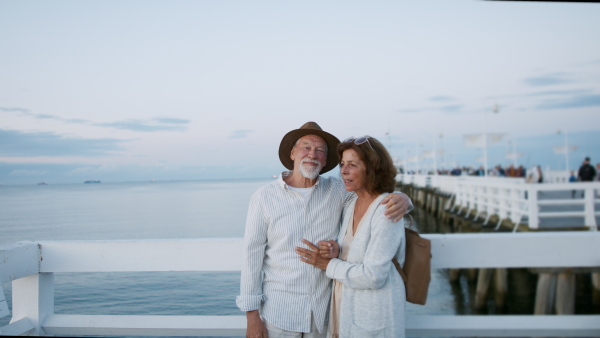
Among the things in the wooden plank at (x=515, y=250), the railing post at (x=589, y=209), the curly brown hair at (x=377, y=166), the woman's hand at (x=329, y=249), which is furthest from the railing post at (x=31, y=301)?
the railing post at (x=589, y=209)

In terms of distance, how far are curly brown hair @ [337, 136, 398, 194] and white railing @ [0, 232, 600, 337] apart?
0.65m

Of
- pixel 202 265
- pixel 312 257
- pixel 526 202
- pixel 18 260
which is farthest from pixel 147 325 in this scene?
pixel 526 202

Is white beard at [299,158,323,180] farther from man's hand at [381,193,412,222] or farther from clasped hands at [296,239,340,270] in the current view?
man's hand at [381,193,412,222]

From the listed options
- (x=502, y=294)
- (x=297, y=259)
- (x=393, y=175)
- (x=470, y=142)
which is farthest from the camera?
(x=470, y=142)

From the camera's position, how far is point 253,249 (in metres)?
2.68

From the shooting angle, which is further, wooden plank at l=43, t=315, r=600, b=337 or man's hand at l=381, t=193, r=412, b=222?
wooden plank at l=43, t=315, r=600, b=337

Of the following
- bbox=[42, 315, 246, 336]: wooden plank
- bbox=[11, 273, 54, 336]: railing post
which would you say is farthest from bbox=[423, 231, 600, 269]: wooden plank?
bbox=[11, 273, 54, 336]: railing post

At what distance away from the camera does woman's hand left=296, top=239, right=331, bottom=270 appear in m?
2.50

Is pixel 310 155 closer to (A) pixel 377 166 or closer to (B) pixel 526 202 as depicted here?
(A) pixel 377 166

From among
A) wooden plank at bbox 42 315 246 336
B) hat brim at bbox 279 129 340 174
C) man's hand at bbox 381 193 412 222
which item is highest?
hat brim at bbox 279 129 340 174

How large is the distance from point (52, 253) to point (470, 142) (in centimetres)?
2902

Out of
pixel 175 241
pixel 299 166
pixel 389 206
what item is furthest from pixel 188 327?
pixel 389 206

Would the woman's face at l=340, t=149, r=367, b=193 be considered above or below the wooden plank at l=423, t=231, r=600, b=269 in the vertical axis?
above

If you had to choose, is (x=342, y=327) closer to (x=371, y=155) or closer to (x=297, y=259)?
(x=297, y=259)
